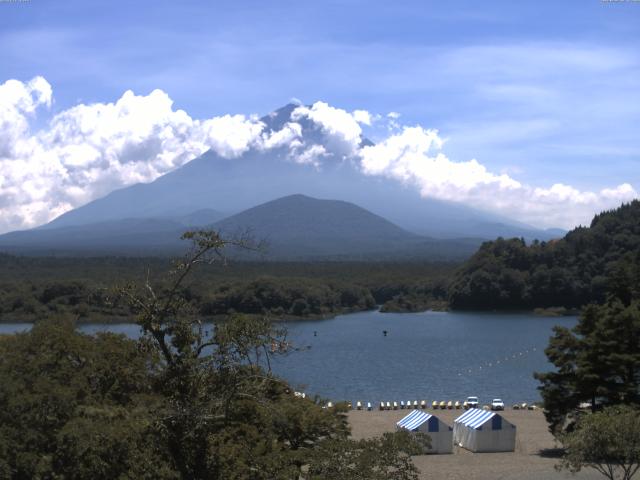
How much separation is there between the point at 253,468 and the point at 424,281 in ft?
206

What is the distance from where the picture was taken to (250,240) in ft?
25.2

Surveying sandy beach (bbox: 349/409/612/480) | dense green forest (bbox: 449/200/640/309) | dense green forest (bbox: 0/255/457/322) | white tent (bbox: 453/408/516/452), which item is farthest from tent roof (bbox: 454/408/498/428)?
dense green forest (bbox: 449/200/640/309)

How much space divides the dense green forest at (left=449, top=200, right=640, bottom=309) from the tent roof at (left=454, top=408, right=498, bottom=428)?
41090 millimetres

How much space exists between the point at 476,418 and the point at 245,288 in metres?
38.9

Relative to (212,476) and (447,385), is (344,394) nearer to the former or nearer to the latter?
(447,385)

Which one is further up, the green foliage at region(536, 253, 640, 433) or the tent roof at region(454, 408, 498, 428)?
the green foliage at region(536, 253, 640, 433)

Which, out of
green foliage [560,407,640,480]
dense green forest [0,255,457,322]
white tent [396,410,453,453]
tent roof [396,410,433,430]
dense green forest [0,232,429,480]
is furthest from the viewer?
dense green forest [0,255,457,322]

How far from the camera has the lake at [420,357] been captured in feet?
98.9

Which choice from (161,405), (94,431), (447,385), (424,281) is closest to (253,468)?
(161,405)

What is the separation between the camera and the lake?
98.9 feet

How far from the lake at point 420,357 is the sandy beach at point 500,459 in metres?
2.72

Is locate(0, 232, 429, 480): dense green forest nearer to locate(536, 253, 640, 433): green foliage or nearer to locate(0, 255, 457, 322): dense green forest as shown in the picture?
locate(536, 253, 640, 433): green foliage

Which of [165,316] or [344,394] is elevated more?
[165,316]

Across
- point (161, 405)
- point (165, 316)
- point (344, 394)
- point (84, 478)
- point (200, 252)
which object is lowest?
point (344, 394)
